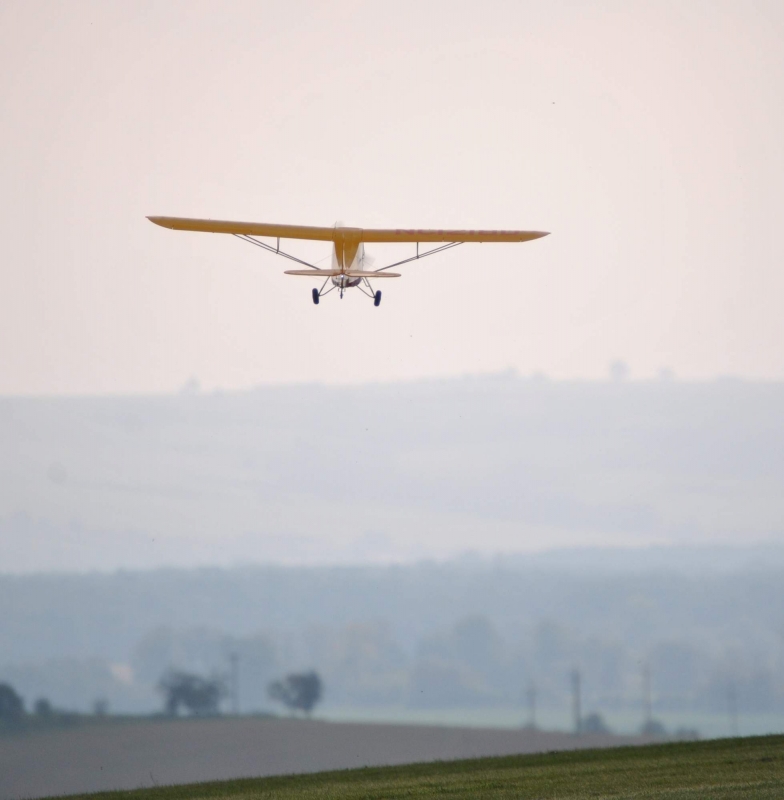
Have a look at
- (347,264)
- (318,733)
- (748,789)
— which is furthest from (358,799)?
(318,733)

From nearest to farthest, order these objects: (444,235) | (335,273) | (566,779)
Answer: (566,779)
(335,273)
(444,235)

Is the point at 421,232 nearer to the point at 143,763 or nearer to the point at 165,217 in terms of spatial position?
the point at 165,217

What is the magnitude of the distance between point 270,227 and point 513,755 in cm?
1369

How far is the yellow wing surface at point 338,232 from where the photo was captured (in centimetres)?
2562

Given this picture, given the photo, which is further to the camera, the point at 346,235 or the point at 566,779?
the point at 346,235

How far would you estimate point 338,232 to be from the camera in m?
A: 26.1

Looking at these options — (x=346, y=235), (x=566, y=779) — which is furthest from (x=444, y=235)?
(x=566, y=779)

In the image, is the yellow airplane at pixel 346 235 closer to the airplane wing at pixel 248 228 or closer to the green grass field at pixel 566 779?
the airplane wing at pixel 248 228

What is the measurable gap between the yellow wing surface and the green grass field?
39.6 feet

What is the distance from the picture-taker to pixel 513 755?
80.4 feet

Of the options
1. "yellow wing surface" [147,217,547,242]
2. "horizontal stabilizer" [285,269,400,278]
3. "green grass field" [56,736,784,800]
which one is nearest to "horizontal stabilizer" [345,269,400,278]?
"horizontal stabilizer" [285,269,400,278]

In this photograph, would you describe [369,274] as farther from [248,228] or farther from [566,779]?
[566,779]

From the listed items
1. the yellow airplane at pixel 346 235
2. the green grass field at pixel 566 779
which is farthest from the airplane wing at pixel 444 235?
the green grass field at pixel 566 779

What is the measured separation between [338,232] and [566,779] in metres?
13.5
